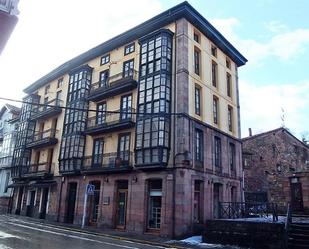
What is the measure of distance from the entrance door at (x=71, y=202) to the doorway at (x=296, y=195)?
18034 millimetres

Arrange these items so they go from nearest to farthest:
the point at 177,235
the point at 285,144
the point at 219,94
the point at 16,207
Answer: the point at 177,235 < the point at 219,94 < the point at 16,207 < the point at 285,144

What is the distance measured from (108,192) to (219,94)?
38.7ft

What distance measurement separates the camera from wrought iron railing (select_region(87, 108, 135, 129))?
22.5 meters

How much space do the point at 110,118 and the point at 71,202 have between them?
8.65m

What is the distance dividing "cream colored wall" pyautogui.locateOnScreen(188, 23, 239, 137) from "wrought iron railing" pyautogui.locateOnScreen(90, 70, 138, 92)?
4666 mm

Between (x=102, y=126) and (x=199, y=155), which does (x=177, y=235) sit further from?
(x=102, y=126)

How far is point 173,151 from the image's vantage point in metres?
19.4

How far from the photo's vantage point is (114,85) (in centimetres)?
2420

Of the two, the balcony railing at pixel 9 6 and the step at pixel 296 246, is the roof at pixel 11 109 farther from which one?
the balcony railing at pixel 9 6

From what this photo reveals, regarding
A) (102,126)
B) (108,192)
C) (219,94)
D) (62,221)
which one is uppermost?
(219,94)

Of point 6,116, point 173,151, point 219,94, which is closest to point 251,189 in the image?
point 219,94

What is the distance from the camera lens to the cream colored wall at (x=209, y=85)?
22.1 metres

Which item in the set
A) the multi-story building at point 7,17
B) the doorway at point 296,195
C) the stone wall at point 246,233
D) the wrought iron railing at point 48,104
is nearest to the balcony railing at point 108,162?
the stone wall at point 246,233

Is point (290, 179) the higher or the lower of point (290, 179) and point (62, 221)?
the higher
